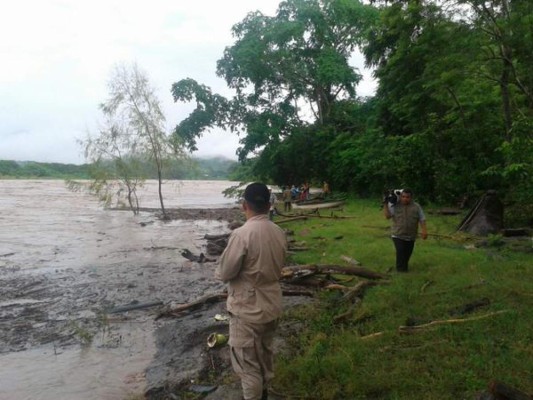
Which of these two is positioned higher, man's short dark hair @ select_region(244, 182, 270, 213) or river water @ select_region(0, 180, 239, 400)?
man's short dark hair @ select_region(244, 182, 270, 213)

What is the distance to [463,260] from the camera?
10.3 meters

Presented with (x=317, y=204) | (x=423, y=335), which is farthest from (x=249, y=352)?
(x=317, y=204)

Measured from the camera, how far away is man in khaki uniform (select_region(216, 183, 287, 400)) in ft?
12.7

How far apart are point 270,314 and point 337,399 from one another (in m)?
1.28

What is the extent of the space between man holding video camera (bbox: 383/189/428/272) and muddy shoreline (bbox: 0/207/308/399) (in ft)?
8.60

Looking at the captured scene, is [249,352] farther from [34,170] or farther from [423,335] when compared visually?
[34,170]

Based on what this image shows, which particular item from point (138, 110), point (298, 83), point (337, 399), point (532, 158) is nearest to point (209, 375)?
point (337, 399)

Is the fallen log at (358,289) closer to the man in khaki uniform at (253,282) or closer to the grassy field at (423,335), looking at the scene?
the grassy field at (423,335)

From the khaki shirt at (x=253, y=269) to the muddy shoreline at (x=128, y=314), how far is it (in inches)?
56.7

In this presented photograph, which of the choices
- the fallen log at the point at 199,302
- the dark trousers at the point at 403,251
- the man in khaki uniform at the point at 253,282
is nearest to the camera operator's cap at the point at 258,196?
the man in khaki uniform at the point at 253,282

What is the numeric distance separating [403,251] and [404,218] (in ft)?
2.28

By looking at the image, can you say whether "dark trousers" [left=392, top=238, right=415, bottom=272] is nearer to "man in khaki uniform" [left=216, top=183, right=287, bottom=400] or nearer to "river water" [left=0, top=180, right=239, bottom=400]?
"river water" [left=0, top=180, right=239, bottom=400]

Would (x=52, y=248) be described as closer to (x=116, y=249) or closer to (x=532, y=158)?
(x=116, y=249)

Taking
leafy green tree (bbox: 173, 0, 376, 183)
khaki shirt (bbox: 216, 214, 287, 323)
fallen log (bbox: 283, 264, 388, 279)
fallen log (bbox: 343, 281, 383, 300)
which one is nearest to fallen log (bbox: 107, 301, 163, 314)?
fallen log (bbox: 283, 264, 388, 279)
